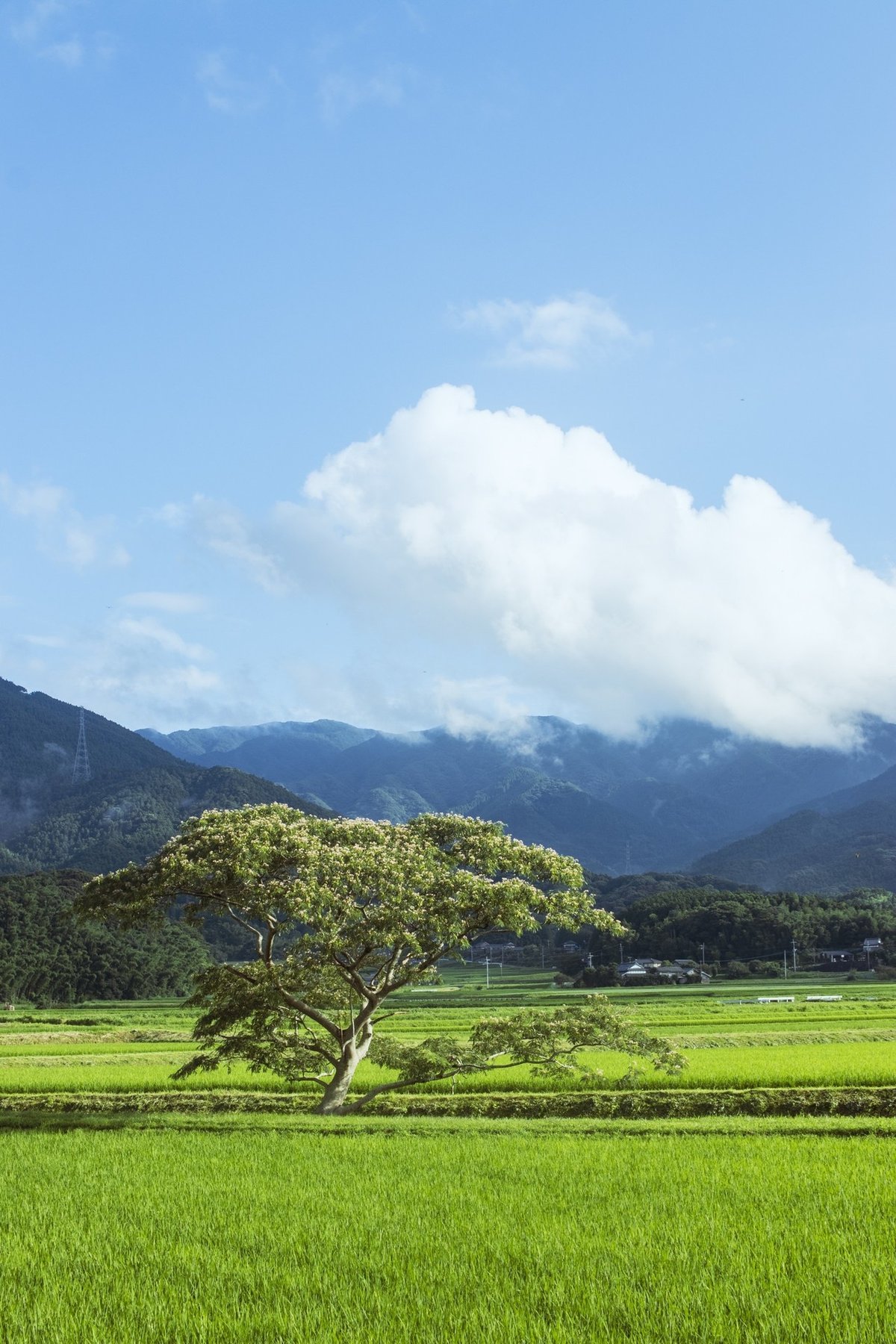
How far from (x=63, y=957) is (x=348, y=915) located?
67704 mm

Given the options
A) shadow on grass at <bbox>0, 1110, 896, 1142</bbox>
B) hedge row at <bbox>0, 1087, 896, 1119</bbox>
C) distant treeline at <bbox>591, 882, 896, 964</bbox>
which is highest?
shadow on grass at <bbox>0, 1110, 896, 1142</bbox>

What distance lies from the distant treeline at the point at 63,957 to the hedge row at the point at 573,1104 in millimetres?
52283

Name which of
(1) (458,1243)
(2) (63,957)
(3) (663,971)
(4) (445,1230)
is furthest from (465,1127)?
(3) (663,971)

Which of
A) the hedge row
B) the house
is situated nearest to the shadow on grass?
the hedge row

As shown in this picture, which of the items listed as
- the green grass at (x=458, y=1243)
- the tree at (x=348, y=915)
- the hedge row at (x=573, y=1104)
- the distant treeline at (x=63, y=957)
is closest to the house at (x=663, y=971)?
the distant treeline at (x=63, y=957)

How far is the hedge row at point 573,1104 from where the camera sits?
68.6 ft

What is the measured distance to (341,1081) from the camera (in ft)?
68.0

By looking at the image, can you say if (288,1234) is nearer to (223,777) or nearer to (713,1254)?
(713,1254)

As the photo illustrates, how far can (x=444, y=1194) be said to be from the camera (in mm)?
11773

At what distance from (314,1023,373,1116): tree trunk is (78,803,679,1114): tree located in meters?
0.03

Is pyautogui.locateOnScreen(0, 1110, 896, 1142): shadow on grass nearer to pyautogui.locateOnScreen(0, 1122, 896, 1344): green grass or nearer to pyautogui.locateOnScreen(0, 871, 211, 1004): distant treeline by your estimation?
pyautogui.locateOnScreen(0, 1122, 896, 1344): green grass

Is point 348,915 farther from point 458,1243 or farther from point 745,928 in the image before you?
point 745,928

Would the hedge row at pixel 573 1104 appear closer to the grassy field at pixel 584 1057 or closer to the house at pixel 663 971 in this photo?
the grassy field at pixel 584 1057

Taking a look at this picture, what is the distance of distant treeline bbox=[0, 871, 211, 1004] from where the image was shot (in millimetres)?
74812
